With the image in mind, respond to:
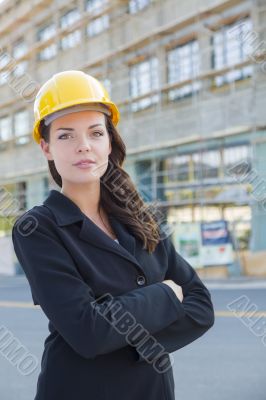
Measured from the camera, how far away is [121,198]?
190cm

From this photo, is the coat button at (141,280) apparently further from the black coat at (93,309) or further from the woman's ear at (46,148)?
the woman's ear at (46,148)

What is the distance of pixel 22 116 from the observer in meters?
26.9

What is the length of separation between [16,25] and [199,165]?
15.2 m

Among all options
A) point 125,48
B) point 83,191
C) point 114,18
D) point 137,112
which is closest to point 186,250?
point 137,112

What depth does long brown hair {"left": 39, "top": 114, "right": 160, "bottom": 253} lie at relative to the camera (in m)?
1.78

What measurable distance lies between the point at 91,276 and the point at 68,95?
1.92ft

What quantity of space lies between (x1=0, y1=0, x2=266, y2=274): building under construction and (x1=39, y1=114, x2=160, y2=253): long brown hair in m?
13.1

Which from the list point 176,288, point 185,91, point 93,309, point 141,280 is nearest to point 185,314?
point 176,288

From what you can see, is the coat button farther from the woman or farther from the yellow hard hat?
the yellow hard hat

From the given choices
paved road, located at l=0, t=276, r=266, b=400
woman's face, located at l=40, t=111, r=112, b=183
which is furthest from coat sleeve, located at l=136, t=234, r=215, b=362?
paved road, located at l=0, t=276, r=266, b=400

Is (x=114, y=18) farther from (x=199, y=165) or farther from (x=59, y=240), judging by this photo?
(x=59, y=240)

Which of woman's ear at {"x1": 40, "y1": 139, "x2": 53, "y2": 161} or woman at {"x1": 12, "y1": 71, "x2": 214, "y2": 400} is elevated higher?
woman's ear at {"x1": 40, "y1": 139, "x2": 53, "y2": 161}

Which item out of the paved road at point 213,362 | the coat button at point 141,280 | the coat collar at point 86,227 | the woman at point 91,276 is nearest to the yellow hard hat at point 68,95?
the woman at point 91,276

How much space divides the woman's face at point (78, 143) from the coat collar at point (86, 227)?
0.25 ft
